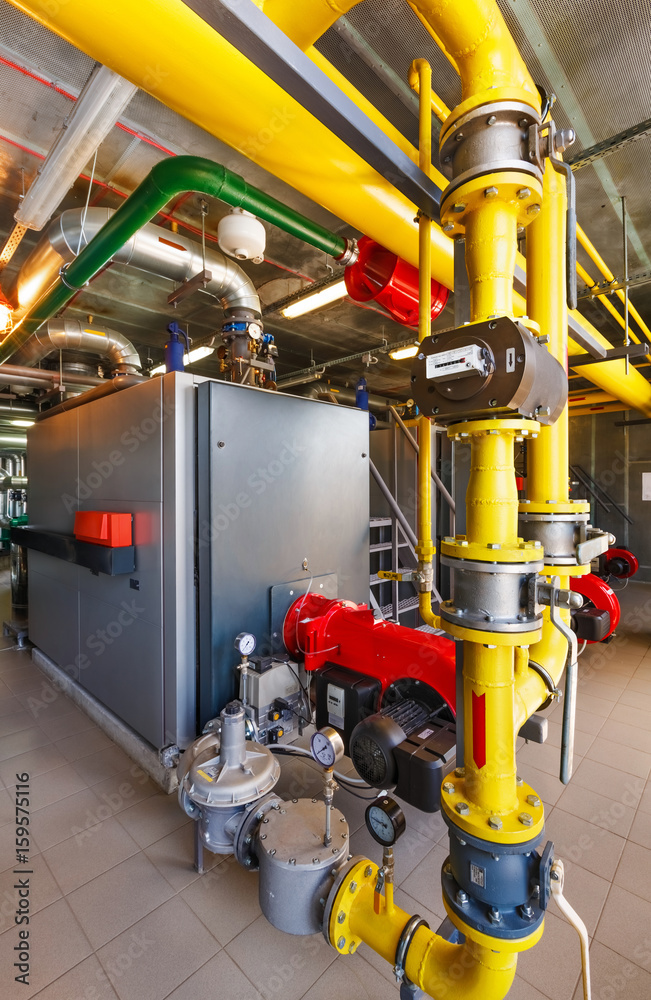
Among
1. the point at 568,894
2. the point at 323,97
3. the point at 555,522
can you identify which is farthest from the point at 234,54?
the point at 568,894

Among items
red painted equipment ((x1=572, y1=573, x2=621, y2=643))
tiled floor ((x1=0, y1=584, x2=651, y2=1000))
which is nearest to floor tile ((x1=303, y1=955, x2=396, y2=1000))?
tiled floor ((x1=0, y1=584, x2=651, y2=1000))

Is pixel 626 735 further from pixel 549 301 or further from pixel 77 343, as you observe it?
pixel 77 343

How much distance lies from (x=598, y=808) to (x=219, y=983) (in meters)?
1.68

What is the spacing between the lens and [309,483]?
7.52ft

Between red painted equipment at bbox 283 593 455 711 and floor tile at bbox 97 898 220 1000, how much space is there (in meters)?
0.87

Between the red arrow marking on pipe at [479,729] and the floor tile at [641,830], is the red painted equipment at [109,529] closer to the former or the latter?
the red arrow marking on pipe at [479,729]

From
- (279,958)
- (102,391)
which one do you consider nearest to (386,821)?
(279,958)

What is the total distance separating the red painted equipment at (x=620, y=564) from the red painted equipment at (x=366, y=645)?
471 centimetres

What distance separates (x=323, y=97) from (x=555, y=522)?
117 cm

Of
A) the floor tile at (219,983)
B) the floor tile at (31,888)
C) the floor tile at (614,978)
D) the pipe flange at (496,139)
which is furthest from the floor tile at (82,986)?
the pipe flange at (496,139)

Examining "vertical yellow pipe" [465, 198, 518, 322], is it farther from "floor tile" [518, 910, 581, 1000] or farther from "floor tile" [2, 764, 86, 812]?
"floor tile" [2, 764, 86, 812]

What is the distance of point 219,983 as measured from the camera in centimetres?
126

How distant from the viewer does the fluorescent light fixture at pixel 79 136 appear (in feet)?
4.63

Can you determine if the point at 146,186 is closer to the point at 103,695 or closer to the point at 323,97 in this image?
the point at 323,97
